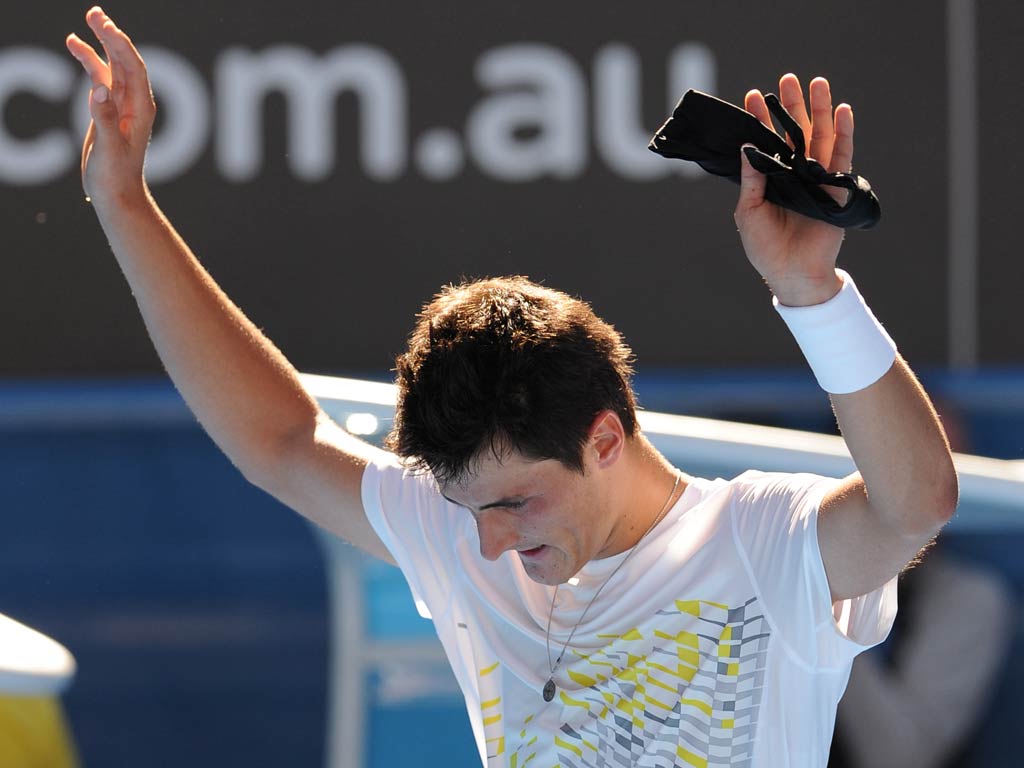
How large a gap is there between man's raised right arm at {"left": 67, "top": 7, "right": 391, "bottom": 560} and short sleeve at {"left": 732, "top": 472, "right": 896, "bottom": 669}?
1.79 feet

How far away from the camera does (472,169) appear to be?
371cm

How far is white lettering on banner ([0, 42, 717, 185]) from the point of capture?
12.0 ft

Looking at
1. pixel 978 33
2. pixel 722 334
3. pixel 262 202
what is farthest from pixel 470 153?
pixel 978 33

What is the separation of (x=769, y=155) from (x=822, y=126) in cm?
6

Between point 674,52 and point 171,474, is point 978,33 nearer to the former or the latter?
point 674,52

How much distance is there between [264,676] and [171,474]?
53 cm

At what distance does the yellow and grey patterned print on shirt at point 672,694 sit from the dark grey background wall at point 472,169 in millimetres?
2067

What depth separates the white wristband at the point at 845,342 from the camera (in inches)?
56.0

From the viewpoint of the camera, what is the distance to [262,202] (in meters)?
3.71

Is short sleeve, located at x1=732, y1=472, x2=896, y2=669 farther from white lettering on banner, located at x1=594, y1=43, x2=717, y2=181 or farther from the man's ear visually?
white lettering on banner, located at x1=594, y1=43, x2=717, y2=181

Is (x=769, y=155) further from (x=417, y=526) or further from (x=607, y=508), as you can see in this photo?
(x=417, y=526)

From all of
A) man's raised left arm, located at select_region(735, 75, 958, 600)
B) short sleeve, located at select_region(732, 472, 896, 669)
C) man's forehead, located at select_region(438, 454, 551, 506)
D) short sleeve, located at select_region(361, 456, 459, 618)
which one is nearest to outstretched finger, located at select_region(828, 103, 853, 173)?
man's raised left arm, located at select_region(735, 75, 958, 600)

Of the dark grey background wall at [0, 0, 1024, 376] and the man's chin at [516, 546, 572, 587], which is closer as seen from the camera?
the man's chin at [516, 546, 572, 587]

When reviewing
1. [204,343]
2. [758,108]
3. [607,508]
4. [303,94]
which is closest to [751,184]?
[758,108]
